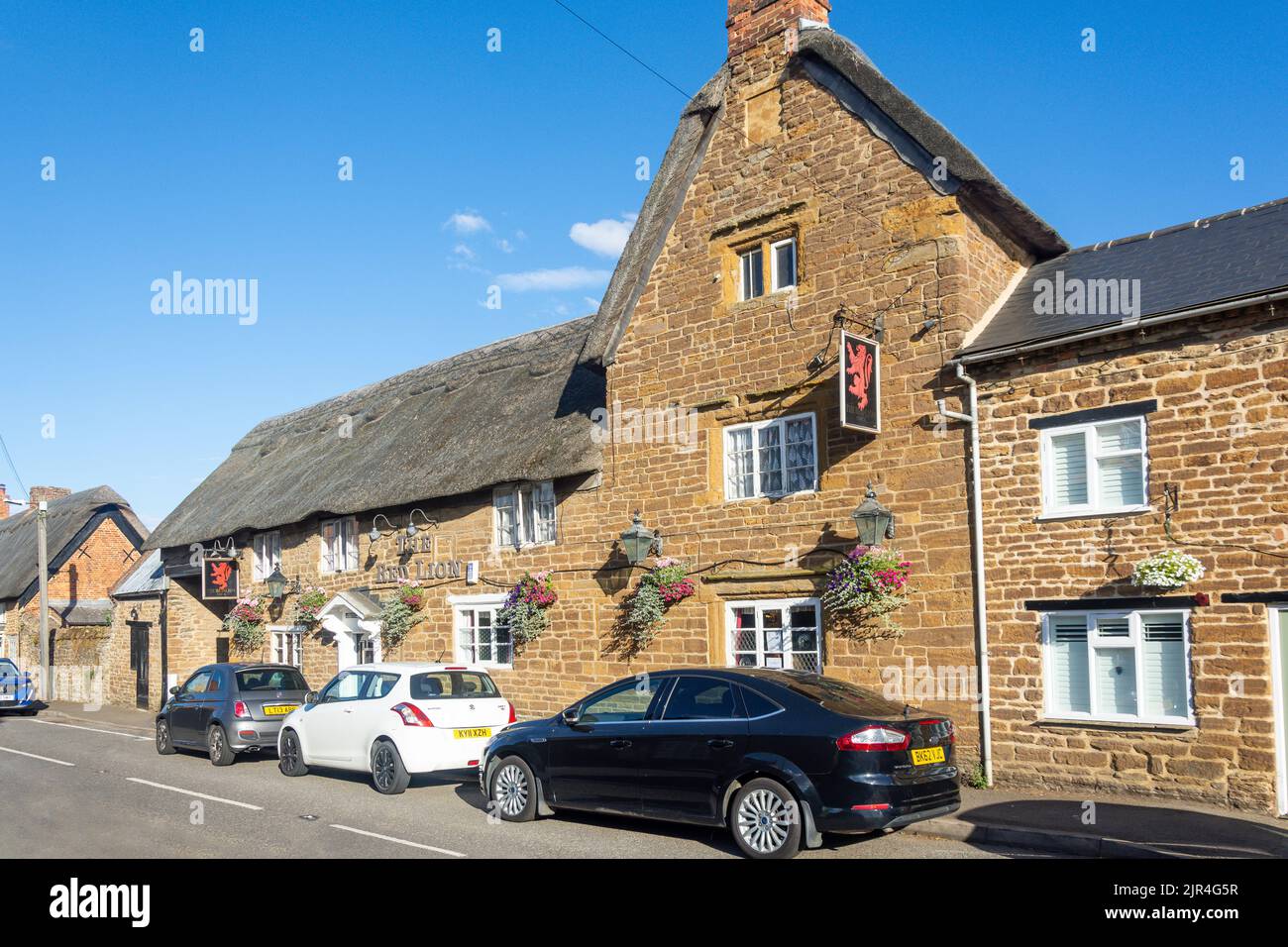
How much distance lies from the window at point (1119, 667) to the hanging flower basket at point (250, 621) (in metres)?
19.1

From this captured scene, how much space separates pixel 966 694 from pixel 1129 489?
118 inches

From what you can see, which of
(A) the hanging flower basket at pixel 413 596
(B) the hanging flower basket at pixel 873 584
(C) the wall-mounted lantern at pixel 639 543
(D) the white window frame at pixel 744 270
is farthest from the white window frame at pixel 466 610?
(B) the hanging flower basket at pixel 873 584

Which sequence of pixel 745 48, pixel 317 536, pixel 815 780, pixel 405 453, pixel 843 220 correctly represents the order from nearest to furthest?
1. pixel 815 780
2. pixel 843 220
3. pixel 745 48
4. pixel 405 453
5. pixel 317 536

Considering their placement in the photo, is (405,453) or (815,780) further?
(405,453)

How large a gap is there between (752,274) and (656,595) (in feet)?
16.1

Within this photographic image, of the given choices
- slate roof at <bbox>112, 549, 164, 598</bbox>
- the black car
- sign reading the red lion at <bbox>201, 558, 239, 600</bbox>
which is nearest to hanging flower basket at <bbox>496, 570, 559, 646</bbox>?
the black car

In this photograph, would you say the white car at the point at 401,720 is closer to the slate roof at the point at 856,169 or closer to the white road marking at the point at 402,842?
the white road marking at the point at 402,842

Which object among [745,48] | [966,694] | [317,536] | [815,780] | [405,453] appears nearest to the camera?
[815,780]

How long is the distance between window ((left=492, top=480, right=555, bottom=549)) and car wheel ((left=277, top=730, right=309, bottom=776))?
17.5 feet

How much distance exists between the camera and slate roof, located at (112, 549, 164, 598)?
31.6m

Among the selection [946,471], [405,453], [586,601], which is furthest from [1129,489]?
[405,453]

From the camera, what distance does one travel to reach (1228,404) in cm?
1111
